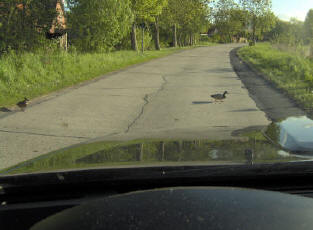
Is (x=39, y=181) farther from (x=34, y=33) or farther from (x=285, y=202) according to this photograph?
(x=34, y=33)

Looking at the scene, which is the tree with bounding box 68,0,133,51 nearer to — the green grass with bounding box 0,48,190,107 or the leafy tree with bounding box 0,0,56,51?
the leafy tree with bounding box 0,0,56,51

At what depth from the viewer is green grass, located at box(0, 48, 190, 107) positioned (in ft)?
39.8

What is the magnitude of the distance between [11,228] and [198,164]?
1.19m

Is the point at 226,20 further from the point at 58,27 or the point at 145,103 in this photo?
the point at 145,103

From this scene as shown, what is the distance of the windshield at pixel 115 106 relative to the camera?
2.87 metres

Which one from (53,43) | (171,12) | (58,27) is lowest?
(53,43)

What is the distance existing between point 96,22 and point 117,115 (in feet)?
→ 54.4

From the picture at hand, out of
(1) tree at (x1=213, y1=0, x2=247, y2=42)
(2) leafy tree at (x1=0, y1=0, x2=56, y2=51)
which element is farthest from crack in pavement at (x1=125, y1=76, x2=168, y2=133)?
(1) tree at (x1=213, y1=0, x2=247, y2=42)

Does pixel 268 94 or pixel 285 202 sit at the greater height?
pixel 285 202

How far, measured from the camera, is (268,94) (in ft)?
41.4

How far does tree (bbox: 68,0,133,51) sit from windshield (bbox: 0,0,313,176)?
0.07m

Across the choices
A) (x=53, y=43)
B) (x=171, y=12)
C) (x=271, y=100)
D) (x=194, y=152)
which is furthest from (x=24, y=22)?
(x=171, y=12)

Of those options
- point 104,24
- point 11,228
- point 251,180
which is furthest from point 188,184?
point 104,24

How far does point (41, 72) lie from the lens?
49.3ft
